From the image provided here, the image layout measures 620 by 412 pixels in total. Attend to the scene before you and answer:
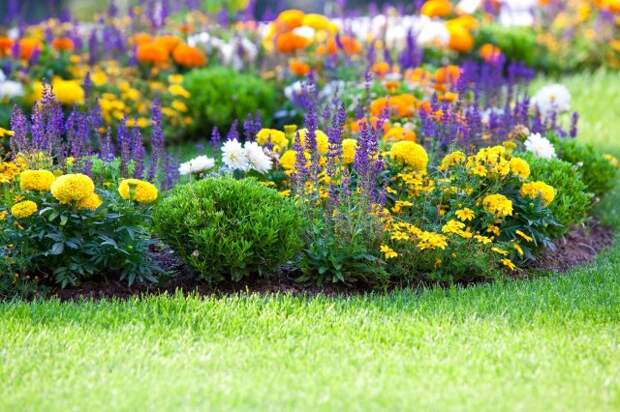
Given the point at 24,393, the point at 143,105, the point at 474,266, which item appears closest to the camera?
the point at 24,393

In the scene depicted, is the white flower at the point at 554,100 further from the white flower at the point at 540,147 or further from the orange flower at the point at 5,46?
the orange flower at the point at 5,46

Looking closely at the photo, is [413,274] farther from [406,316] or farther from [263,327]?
[263,327]

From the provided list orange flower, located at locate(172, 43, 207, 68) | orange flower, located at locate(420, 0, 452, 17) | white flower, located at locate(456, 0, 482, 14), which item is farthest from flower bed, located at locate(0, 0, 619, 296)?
white flower, located at locate(456, 0, 482, 14)

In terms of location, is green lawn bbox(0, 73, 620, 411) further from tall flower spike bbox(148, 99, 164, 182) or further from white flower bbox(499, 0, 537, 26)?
white flower bbox(499, 0, 537, 26)

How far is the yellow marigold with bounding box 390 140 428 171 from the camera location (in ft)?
17.3

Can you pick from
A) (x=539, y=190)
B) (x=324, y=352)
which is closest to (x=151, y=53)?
(x=539, y=190)

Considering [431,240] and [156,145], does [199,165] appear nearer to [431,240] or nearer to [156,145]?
[156,145]

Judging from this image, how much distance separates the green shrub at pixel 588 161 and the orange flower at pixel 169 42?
412 cm

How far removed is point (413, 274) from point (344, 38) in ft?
15.5

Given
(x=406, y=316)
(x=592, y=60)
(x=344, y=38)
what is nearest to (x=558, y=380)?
(x=406, y=316)

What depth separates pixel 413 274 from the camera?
498 cm

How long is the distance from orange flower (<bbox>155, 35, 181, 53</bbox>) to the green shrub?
4.12 meters

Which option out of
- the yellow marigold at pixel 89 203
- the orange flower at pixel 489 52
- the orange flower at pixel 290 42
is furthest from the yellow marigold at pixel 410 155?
the orange flower at pixel 489 52

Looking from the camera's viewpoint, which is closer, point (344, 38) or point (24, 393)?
point (24, 393)
